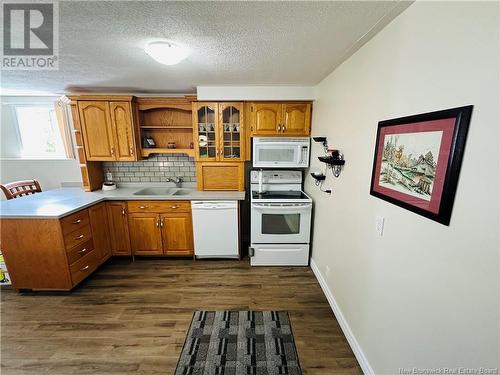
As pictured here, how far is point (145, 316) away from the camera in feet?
6.40

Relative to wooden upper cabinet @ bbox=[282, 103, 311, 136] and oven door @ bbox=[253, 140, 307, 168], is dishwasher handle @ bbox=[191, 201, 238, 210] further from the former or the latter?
wooden upper cabinet @ bbox=[282, 103, 311, 136]

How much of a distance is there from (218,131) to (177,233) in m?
1.48

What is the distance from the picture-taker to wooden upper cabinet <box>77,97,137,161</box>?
8.81 feet

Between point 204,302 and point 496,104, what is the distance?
243 centimetres

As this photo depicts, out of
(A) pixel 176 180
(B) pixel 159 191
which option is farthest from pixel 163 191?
(A) pixel 176 180

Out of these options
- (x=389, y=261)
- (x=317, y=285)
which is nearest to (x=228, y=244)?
(x=317, y=285)

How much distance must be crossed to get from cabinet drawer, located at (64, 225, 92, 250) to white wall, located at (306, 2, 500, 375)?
275 cm

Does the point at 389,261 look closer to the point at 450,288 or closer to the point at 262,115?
the point at 450,288

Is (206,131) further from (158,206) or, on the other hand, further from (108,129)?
(108,129)

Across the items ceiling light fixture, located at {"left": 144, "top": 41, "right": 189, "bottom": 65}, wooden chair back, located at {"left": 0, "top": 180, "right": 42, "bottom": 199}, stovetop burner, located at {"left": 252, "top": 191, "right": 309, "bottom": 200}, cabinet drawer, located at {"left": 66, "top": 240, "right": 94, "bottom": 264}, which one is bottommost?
cabinet drawer, located at {"left": 66, "top": 240, "right": 94, "bottom": 264}

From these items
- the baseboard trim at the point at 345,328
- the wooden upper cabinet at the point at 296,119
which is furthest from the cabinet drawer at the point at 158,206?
the baseboard trim at the point at 345,328

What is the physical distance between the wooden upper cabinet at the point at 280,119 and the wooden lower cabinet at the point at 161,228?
141 cm

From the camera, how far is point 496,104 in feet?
2.29

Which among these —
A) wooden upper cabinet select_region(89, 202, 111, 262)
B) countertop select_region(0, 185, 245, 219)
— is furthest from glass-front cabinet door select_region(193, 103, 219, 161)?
wooden upper cabinet select_region(89, 202, 111, 262)
